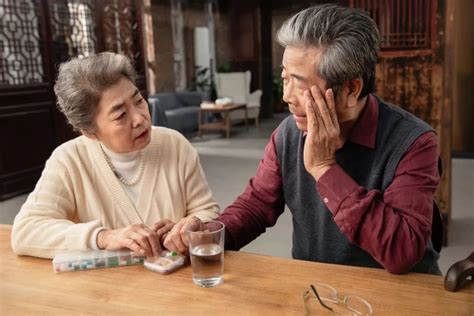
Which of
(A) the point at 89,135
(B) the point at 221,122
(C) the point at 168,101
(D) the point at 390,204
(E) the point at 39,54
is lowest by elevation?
(B) the point at 221,122

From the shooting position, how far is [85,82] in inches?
49.0

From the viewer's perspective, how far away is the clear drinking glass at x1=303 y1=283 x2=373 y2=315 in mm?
800

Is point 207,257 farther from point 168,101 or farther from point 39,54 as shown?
point 168,101

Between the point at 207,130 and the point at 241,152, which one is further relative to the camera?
the point at 207,130

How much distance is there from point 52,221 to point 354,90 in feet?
2.62

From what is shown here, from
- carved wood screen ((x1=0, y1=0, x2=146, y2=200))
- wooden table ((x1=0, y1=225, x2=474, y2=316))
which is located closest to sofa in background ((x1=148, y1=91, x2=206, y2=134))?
carved wood screen ((x1=0, y1=0, x2=146, y2=200))

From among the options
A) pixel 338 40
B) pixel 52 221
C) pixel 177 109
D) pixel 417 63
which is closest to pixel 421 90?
pixel 417 63

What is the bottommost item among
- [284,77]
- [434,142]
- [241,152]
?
[241,152]

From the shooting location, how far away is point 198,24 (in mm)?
9250

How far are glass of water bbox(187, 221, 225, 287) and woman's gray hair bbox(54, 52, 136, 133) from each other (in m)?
0.51

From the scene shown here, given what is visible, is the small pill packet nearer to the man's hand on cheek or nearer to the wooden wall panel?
the man's hand on cheek

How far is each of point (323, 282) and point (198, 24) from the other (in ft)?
29.1

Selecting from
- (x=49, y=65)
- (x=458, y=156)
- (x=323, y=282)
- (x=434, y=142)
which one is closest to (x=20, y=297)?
(x=323, y=282)

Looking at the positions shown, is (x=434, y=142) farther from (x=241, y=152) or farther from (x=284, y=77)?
(x=241, y=152)
